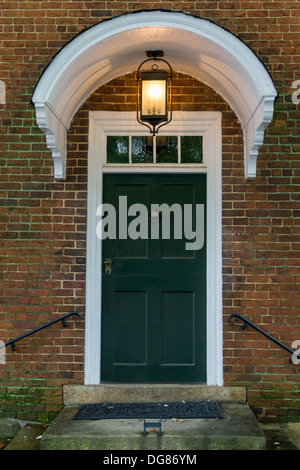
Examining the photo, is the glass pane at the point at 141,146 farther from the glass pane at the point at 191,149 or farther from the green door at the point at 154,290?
the glass pane at the point at 191,149

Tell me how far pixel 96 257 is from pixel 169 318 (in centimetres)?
97

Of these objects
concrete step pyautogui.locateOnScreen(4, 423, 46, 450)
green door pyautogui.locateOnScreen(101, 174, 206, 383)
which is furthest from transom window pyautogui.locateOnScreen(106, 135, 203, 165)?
concrete step pyautogui.locateOnScreen(4, 423, 46, 450)

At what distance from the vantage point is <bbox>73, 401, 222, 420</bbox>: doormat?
157 inches

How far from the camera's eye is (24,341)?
4527 mm

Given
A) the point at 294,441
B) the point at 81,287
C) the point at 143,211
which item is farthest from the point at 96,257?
the point at 294,441

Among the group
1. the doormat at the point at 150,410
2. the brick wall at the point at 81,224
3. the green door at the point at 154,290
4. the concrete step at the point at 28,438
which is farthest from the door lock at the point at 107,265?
the concrete step at the point at 28,438

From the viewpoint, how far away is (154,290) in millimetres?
4664

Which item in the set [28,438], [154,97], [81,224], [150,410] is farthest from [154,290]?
[154,97]

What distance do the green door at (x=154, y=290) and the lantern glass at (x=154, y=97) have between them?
0.81m

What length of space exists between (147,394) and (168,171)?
2241 millimetres

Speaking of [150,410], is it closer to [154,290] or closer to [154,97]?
[154,290]

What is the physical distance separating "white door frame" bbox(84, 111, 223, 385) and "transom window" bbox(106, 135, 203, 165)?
55 millimetres
